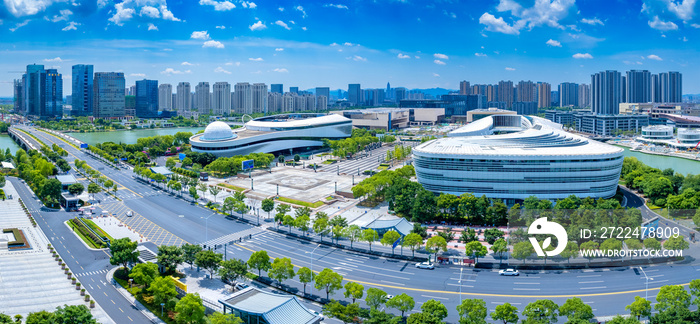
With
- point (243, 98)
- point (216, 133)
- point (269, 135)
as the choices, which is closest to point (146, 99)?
point (243, 98)

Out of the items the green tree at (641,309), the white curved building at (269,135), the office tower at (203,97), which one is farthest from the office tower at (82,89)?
the green tree at (641,309)

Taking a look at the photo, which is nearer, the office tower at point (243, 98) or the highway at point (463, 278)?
the highway at point (463, 278)

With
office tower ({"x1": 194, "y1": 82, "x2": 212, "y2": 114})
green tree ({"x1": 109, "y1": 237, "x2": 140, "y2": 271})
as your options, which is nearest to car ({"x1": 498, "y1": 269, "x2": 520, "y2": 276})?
green tree ({"x1": 109, "y1": 237, "x2": 140, "y2": 271})

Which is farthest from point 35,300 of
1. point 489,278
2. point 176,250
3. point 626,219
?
point 626,219

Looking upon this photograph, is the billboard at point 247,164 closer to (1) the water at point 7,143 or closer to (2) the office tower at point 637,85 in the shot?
(1) the water at point 7,143

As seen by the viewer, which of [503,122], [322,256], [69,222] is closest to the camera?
[322,256]

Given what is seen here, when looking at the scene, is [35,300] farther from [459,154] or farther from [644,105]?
[644,105]

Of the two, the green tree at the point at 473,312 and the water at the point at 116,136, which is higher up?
the water at the point at 116,136
